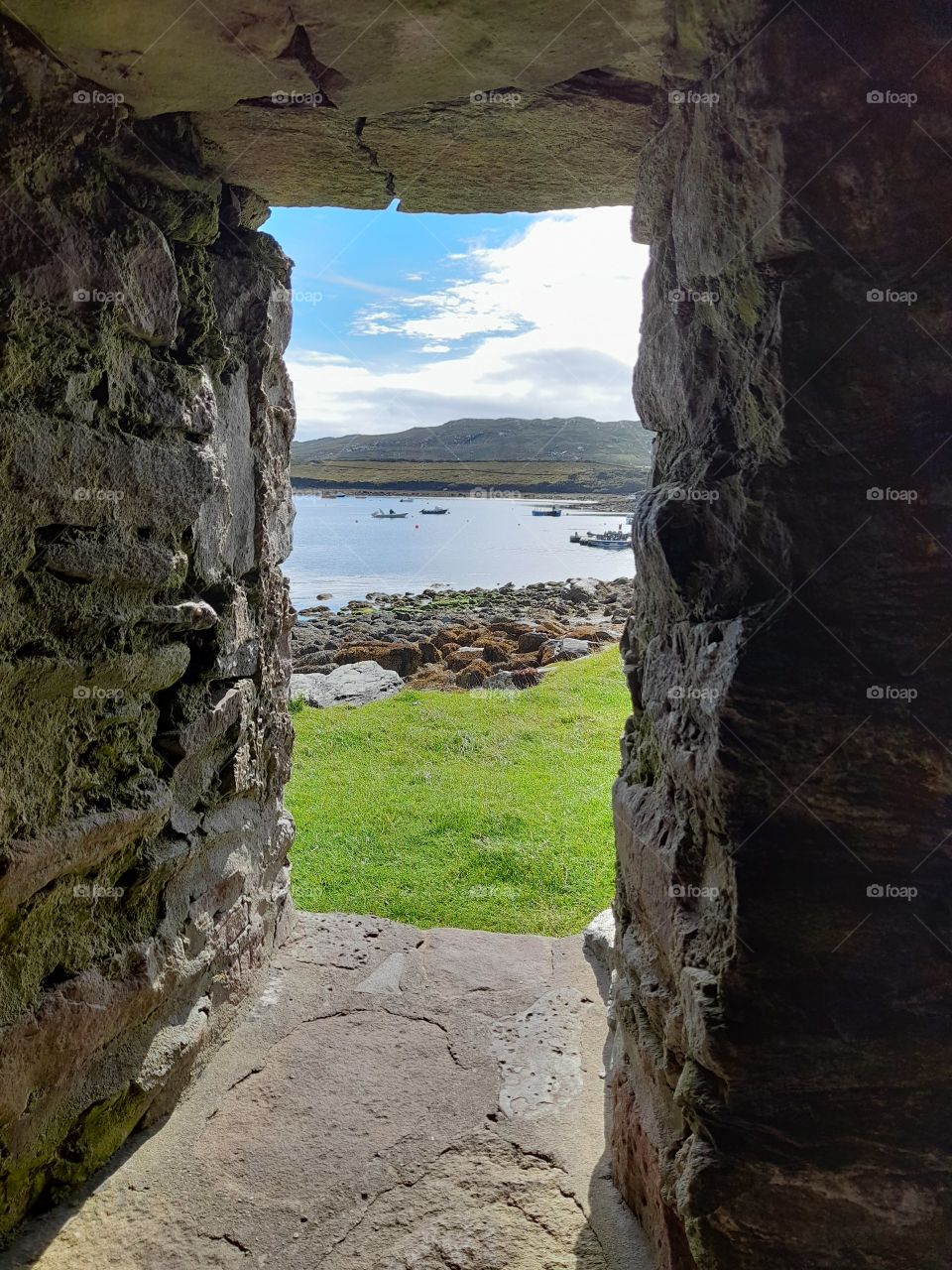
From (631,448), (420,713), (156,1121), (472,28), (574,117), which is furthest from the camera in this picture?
(631,448)

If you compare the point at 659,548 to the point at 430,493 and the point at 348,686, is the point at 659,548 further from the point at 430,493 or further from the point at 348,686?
the point at 430,493

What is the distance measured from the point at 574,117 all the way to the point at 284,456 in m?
2.16

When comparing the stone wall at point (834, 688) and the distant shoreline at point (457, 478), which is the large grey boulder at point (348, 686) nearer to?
the stone wall at point (834, 688)

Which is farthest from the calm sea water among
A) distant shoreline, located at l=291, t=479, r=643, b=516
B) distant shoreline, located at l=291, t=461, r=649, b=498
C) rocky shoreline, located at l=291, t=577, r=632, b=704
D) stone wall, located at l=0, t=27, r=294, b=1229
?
stone wall, located at l=0, t=27, r=294, b=1229

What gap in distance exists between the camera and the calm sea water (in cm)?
2925

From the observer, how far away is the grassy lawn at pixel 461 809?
504 centimetres

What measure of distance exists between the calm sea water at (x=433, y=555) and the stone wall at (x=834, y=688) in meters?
12.1

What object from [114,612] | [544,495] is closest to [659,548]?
[114,612]

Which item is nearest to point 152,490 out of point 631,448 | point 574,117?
point 574,117

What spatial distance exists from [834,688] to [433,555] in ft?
127

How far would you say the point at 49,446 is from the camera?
93.5 inches

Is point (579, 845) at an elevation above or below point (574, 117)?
below

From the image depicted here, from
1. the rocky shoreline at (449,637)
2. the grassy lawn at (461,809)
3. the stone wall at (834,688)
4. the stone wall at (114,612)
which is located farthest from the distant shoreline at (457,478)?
the stone wall at (834,688)

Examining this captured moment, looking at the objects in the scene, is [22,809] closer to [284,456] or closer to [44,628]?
[44,628]
